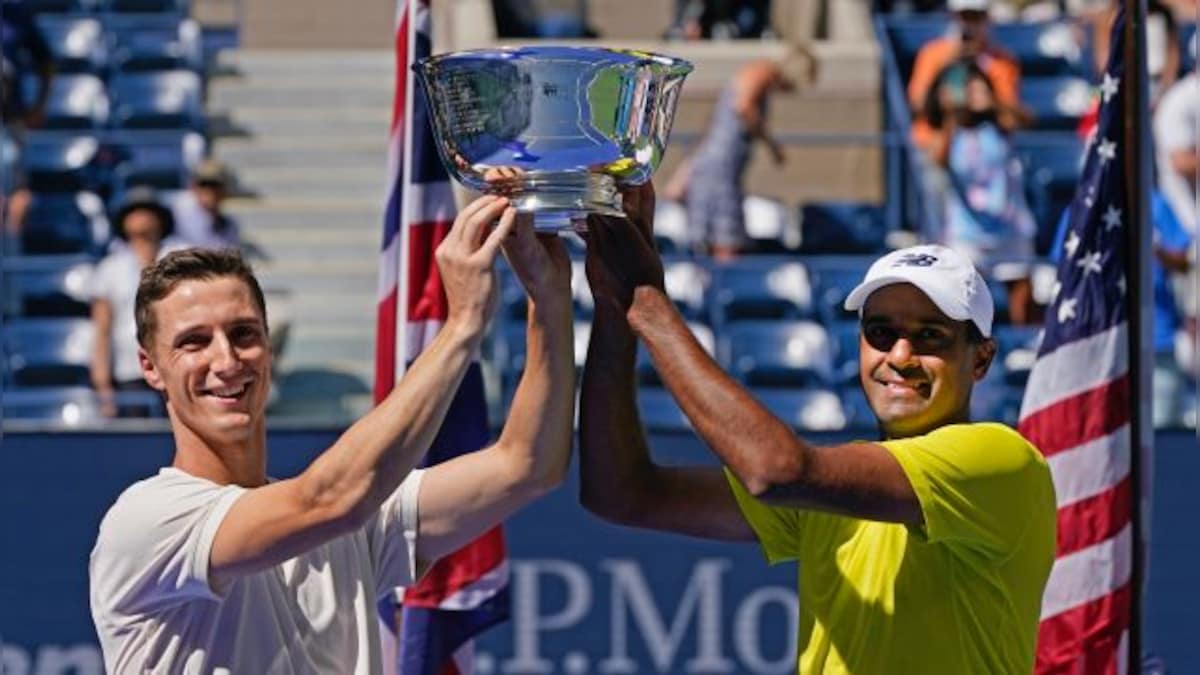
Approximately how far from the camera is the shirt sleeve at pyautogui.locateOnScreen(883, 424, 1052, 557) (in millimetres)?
4156

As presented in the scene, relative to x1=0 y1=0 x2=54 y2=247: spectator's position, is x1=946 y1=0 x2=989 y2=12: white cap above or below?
above

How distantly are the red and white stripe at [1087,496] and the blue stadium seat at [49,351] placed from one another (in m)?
5.52

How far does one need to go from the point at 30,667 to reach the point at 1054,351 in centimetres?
333

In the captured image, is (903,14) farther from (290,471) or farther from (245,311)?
(245,311)

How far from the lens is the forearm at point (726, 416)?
4020 mm

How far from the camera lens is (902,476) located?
4133 mm

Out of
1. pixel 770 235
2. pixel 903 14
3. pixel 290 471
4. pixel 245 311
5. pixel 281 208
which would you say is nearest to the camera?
pixel 245 311

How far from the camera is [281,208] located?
1333 centimetres

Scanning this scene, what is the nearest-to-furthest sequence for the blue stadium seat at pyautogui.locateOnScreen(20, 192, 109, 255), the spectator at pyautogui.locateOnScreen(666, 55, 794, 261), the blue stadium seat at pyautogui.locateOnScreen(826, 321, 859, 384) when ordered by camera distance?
the blue stadium seat at pyautogui.locateOnScreen(826, 321, 859, 384) < the spectator at pyautogui.locateOnScreen(666, 55, 794, 261) < the blue stadium seat at pyautogui.locateOnScreen(20, 192, 109, 255)

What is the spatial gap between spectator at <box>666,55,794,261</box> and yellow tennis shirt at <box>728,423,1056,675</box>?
6.97 m

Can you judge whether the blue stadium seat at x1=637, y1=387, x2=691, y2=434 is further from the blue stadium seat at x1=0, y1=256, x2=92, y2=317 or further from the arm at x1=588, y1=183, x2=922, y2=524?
the arm at x1=588, y1=183, x2=922, y2=524

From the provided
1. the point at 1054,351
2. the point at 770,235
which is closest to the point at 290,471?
the point at 1054,351

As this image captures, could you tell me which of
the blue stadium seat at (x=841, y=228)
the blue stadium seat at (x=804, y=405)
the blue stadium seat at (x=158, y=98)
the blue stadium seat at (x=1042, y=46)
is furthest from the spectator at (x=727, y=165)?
the blue stadium seat at (x=158, y=98)

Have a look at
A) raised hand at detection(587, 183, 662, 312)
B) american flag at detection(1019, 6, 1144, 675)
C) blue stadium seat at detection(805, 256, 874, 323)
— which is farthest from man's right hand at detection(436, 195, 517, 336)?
blue stadium seat at detection(805, 256, 874, 323)
